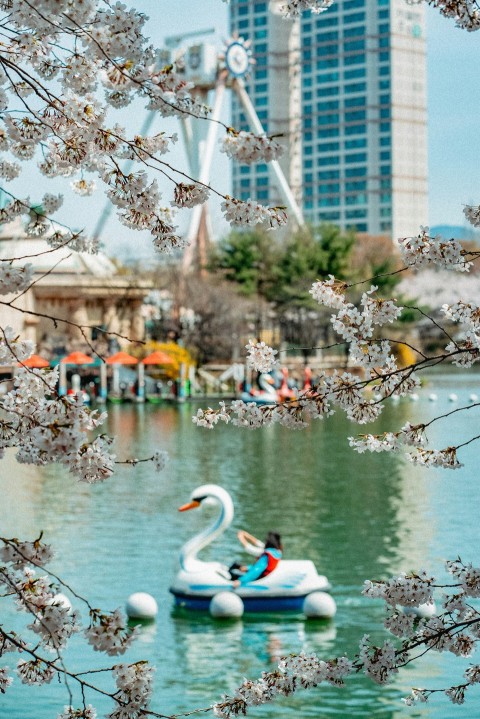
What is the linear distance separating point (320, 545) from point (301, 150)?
287 feet

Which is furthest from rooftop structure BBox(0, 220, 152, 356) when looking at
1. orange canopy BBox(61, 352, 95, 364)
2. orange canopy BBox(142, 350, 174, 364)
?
orange canopy BBox(142, 350, 174, 364)

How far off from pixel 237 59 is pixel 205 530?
48911 millimetres

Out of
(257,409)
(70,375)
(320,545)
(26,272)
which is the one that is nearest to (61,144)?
(26,272)

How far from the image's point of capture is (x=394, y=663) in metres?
4.40

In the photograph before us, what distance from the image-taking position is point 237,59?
5866 cm

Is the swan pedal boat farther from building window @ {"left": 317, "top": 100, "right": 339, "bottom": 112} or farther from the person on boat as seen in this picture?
building window @ {"left": 317, "top": 100, "right": 339, "bottom": 112}

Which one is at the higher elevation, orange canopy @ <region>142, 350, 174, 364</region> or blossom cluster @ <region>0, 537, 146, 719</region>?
orange canopy @ <region>142, 350, 174, 364</region>

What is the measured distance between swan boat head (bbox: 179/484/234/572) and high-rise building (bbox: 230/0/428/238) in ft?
276

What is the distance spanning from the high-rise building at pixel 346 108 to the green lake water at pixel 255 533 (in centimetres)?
6965

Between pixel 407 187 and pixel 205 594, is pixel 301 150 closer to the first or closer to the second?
pixel 407 187

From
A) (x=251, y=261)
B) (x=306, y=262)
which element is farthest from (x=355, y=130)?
(x=306, y=262)

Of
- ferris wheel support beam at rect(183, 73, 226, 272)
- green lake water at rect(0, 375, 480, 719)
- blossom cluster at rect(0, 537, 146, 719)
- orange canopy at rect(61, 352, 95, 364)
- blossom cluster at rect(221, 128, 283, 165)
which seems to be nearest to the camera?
blossom cluster at rect(0, 537, 146, 719)

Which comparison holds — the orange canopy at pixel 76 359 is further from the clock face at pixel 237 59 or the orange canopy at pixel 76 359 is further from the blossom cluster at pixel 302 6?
the blossom cluster at pixel 302 6

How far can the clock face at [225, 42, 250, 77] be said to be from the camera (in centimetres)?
5800
